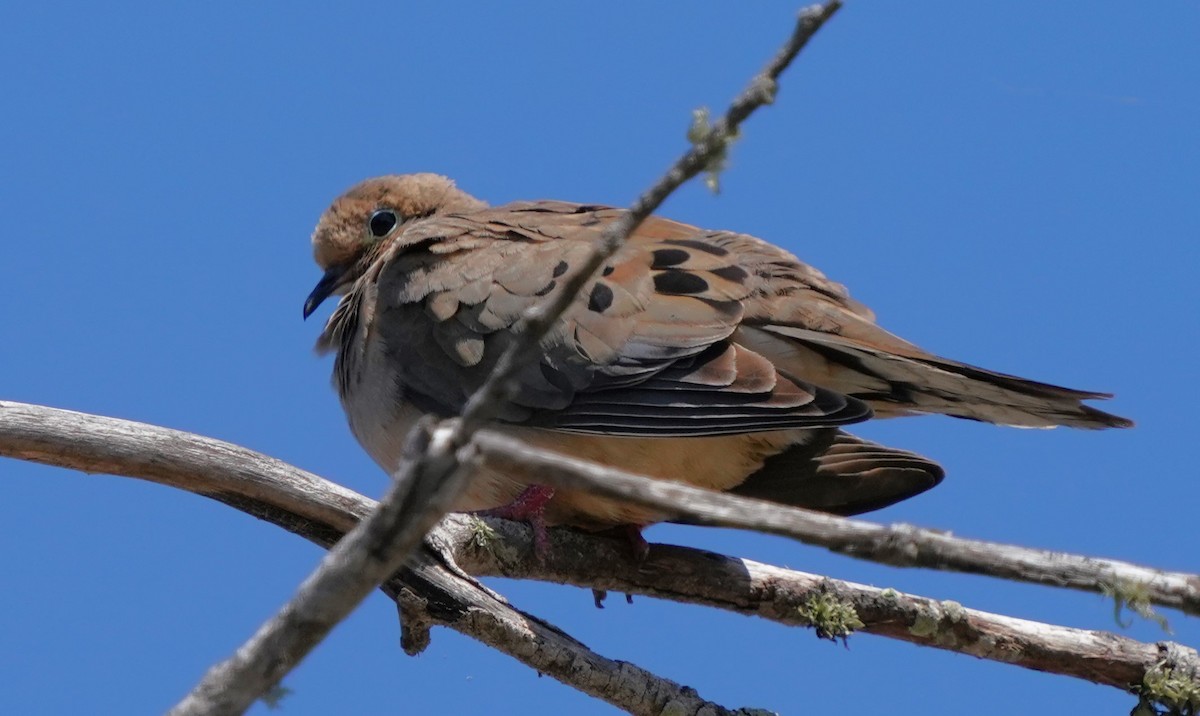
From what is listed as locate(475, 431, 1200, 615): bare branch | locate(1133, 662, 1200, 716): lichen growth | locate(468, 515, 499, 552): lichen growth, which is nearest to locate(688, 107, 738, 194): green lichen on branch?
locate(475, 431, 1200, 615): bare branch

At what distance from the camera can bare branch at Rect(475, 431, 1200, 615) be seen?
1776 millimetres

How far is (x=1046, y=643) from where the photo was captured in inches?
154

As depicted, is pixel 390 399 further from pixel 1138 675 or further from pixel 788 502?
pixel 1138 675

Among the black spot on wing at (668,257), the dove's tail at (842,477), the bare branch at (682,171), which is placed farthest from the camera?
the dove's tail at (842,477)

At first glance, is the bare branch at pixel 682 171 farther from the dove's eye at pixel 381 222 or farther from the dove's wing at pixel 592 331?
the dove's eye at pixel 381 222

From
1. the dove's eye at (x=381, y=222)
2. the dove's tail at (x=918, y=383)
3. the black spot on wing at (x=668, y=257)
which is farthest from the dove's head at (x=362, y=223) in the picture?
the dove's tail at (x=918, y=383)

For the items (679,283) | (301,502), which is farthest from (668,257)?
(301,502)

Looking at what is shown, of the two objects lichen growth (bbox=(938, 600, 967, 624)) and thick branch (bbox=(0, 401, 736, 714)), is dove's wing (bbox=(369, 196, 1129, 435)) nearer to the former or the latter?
lichen growth (bbox=(938, 600, 967, 624))

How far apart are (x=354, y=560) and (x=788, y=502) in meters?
2.96

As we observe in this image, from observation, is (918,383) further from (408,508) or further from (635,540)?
(408,508)

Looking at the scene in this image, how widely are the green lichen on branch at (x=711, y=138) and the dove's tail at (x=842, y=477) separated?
2.79m

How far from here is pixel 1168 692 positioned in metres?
3.85

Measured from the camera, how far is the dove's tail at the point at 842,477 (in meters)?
4.56

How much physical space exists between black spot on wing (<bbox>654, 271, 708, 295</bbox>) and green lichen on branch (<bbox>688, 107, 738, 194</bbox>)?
2444 millimetres
